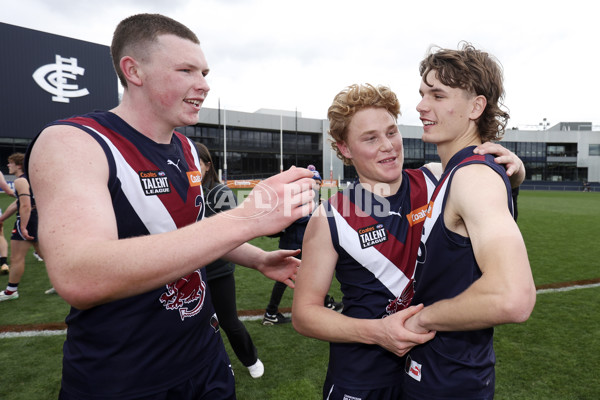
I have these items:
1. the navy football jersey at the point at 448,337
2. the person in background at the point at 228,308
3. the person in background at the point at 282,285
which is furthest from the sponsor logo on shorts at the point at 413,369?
the person in background at the point at 282,285

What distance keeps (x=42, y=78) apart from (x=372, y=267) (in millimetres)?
38006

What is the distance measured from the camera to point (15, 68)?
29.6 m

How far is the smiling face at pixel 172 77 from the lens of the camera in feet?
5.25

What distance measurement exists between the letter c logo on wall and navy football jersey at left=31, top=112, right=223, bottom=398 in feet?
121

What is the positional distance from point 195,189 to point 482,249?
1.42 m

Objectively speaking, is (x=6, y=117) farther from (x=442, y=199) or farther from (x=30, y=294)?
(x=442, y=199)

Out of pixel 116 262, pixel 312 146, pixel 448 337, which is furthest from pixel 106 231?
pixel 312 146

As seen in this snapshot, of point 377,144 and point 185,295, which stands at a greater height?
point 377,144

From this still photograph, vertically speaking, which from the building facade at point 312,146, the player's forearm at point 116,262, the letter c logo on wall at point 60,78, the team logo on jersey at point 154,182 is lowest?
the player's forearm at point 116,262

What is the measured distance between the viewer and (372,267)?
196 cm

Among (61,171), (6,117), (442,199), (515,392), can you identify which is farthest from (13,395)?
(6,117)

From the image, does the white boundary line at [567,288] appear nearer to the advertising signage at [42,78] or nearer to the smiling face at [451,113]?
the smiling face at [451,113]

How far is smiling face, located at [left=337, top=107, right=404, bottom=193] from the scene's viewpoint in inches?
81.4

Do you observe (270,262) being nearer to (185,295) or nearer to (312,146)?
(185,295)
